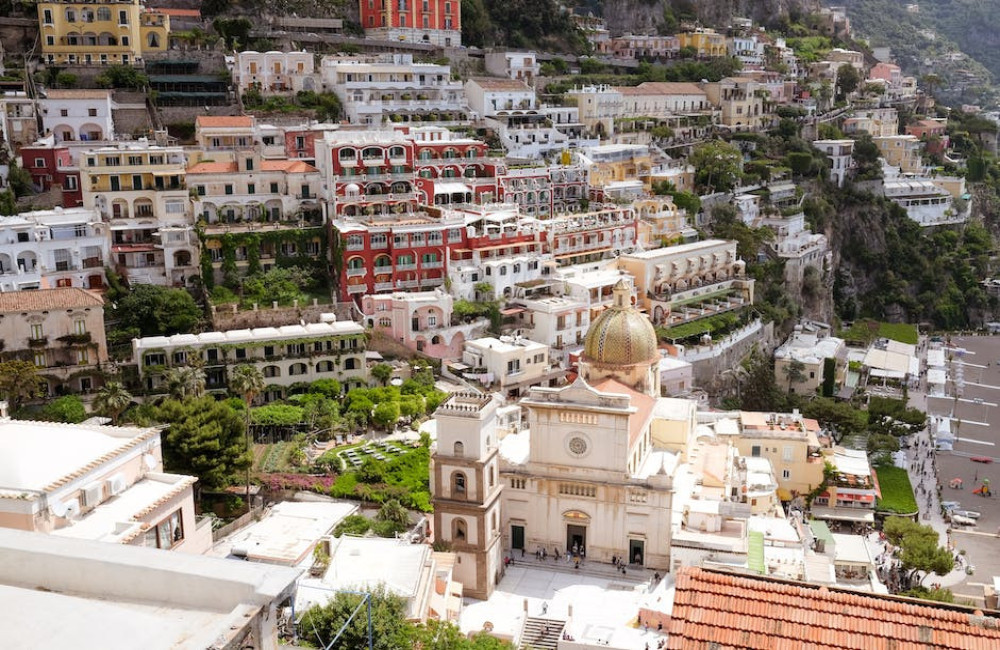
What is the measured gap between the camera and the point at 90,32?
73.2 meters

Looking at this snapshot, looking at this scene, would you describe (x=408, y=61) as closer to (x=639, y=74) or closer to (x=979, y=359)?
(x=639, y=74)

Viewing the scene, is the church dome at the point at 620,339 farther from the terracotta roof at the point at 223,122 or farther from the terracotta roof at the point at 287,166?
the terracotta roof at the point at 223,122

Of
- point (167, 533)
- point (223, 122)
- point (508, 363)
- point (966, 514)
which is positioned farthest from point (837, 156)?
point (167, 533)

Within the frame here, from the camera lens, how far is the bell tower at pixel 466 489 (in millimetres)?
33375

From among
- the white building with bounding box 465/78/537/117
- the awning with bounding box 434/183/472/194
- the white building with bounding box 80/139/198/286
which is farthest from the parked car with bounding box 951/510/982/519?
the white building with bounding box 465/78/537/117

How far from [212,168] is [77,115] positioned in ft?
39.2

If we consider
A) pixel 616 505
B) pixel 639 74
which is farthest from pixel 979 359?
pixel 616 505

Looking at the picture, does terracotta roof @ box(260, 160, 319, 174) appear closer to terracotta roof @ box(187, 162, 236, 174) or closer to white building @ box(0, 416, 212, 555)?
terracotta roof @ box(187, 162, 236, 174)

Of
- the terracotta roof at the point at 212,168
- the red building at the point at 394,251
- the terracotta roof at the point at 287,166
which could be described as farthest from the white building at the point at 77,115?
the red building at the point at 394,251

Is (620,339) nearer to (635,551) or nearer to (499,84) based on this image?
(635,551)

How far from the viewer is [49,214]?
174 ft

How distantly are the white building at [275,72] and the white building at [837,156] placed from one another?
5202cm

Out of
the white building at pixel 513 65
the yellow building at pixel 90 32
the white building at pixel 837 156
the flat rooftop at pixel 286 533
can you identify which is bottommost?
the flat rooftop at pixel 286 533

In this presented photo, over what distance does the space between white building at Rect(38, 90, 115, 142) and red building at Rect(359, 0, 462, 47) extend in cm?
3178
